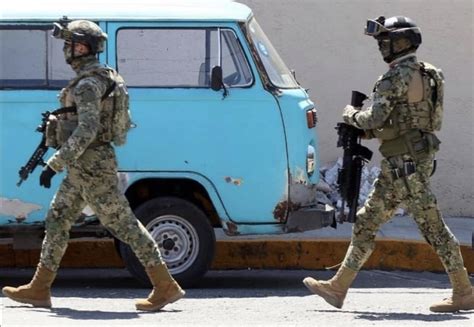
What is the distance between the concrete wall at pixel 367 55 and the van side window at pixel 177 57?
10.5 ft

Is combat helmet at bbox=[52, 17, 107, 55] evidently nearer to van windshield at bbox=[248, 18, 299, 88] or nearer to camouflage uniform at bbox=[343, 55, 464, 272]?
camouflage uniform at bbox=[343, 55, 464, 272]

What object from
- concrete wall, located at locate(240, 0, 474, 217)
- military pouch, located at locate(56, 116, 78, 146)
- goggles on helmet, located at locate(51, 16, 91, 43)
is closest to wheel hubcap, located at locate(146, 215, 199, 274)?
military pouch, located at locate(56, 116, 78, 146)

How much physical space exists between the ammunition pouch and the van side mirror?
1.69 meters

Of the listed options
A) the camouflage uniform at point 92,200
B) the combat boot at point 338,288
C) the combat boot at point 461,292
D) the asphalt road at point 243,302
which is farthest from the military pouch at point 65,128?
the combat boot at point 461,292

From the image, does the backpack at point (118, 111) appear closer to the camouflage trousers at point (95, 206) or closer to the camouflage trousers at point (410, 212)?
Answer: the camouflage trousers at point (95, 206)

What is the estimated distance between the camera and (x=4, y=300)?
27.9ft

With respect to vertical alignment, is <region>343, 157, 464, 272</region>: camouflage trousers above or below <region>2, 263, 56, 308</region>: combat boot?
above

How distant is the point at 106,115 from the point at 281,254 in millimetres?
3158

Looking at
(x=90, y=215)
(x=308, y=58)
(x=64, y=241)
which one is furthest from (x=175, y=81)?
(x=308, y=58)

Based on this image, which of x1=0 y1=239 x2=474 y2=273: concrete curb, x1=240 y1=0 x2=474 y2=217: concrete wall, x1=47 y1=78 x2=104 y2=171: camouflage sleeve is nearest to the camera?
x1=47 y1=78 x2=104 y2=171: camouflage sleeve

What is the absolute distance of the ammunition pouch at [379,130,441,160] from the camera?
7.91 meters

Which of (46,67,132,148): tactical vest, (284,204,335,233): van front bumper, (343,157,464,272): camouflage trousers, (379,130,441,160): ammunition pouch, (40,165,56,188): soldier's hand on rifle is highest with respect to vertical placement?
(46,67,132,148): tactical vest

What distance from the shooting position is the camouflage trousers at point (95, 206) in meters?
7.85

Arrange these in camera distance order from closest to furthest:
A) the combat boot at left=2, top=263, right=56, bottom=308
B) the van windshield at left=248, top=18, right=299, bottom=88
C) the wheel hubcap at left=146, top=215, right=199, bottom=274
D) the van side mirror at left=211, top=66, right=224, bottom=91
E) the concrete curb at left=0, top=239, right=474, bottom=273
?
the combat boot at left=2, top=263, right=56, bottom=308 < the van side mirror at left=211, top=66, right=224, bottom=91 < the wheel hubcap at left=146, top=215, right=199, bottom=274 < the van windshield at left=248, top=18, right=299, bottom=88 < the concrete curb at left=0, top=239, right=474, bottom=273
